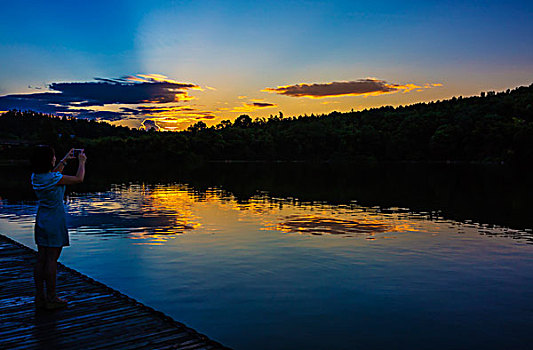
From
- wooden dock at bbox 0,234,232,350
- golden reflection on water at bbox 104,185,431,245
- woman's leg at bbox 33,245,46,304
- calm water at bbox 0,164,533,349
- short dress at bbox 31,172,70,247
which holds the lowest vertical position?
golden reflection on water at bbox 104,185,431,245

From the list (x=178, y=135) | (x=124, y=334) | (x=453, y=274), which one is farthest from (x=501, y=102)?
(x=124, y=334)

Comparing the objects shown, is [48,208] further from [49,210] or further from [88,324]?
[88,324]

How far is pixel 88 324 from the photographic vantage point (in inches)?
302

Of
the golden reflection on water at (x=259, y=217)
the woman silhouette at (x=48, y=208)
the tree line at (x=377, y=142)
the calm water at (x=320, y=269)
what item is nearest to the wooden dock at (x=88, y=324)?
the woman silhouette at (x=48, y=208)

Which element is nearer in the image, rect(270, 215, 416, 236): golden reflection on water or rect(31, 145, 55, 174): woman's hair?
rect(31, 145, 55, 174): woman's hair

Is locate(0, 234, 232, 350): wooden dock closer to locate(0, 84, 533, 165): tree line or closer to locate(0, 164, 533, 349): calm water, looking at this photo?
locate(0, 164, 533, 349): calm water

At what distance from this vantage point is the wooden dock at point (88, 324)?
22.8 ft

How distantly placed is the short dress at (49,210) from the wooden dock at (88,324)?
140 cm

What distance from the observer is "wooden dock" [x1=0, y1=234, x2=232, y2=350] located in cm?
694

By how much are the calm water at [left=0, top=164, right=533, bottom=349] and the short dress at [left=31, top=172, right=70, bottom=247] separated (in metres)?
4.06

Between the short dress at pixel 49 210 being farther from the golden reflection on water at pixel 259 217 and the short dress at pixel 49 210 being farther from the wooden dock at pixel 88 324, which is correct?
the golden reflection on water at pixel 259 217

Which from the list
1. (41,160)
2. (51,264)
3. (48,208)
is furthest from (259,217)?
(41,160)

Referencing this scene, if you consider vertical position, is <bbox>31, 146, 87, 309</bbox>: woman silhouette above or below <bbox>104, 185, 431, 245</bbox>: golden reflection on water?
above

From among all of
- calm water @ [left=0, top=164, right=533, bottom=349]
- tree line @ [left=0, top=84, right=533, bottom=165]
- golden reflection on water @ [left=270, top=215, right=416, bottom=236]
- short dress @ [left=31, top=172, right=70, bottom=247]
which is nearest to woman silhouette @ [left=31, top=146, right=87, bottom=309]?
short dress @ [left=31, top=172, right=70, bottom=247]
